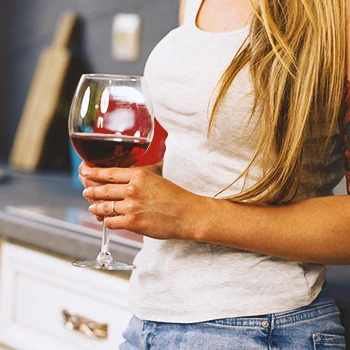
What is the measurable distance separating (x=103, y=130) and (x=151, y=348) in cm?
29

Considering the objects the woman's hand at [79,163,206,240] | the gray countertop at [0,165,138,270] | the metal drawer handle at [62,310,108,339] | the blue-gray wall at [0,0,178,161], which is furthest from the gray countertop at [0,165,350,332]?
the blue-gray wall at [0,0,178,161]

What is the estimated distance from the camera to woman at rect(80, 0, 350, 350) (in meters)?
0.90

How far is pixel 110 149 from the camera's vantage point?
2.99 ft

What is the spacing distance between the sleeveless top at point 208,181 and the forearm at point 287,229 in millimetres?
42

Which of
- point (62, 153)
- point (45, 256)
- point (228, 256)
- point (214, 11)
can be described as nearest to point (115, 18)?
point (62, 153)

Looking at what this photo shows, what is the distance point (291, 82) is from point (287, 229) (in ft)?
0.57

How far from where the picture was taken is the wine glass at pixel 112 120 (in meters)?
0.92

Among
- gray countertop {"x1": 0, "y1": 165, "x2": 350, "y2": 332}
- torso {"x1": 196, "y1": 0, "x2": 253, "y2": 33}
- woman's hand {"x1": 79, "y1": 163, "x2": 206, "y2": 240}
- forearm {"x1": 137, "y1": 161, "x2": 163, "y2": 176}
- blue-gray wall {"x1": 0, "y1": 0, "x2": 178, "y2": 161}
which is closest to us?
woman's hand {"x1": 79, "y1": 163, "x2": 206, "y2": 240}

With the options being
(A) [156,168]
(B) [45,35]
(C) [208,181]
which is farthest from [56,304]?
(B) [45,35]

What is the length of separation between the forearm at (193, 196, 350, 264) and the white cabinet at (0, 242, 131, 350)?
54 cm

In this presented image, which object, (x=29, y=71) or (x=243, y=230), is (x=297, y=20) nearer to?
(x=243, y=230)

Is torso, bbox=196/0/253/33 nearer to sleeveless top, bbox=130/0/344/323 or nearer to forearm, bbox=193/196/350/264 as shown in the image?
sleeveless top, bbox=130/0/344/323

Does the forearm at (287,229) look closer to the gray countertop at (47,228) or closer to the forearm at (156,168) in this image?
the forearm at (156,168)

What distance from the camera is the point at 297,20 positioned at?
3.04 feet
